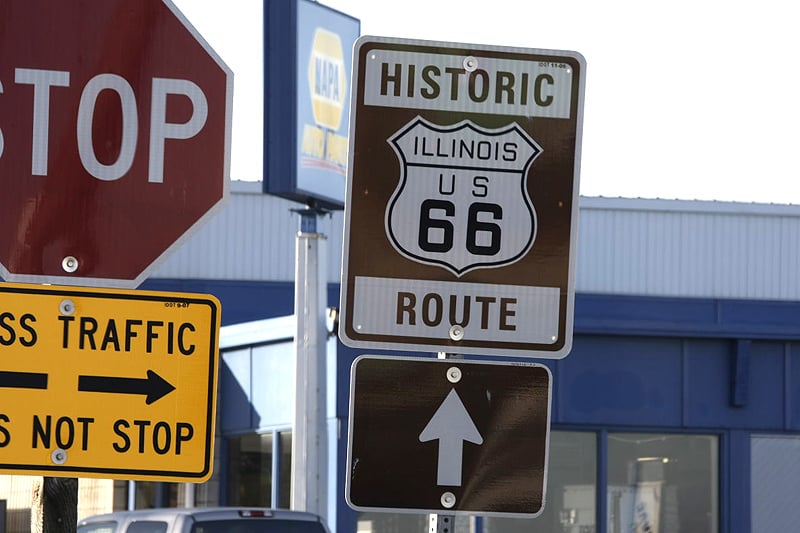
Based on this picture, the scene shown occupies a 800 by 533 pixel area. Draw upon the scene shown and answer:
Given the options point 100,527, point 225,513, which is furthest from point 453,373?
point 100,527

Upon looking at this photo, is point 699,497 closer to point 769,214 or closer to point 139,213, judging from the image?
point 769,214

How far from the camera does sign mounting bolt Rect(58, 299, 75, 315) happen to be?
11.7ft

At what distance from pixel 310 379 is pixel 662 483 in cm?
587

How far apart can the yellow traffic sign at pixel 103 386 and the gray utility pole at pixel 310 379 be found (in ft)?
44.3

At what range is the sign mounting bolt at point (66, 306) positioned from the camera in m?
3.56

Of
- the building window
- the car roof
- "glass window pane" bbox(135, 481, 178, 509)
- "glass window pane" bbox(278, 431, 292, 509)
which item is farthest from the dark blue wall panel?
the car roof

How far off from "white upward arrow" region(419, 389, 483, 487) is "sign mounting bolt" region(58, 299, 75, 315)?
98 cm

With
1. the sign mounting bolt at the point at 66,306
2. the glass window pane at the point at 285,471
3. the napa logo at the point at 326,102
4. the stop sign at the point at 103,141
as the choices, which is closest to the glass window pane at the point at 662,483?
the glass window pane at the point at 285,471

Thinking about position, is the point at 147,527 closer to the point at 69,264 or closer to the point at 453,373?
the point at 453,373

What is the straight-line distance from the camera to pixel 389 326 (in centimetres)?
403

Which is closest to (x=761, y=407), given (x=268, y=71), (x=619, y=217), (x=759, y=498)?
(x=759, y=498)

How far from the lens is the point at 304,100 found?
1816 cm

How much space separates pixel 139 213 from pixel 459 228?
A: 2.78ft

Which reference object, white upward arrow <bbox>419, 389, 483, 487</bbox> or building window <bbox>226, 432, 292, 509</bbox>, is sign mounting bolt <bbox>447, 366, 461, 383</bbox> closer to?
white upward arrow <bbox>419, 389, 483, 487</bbox>
